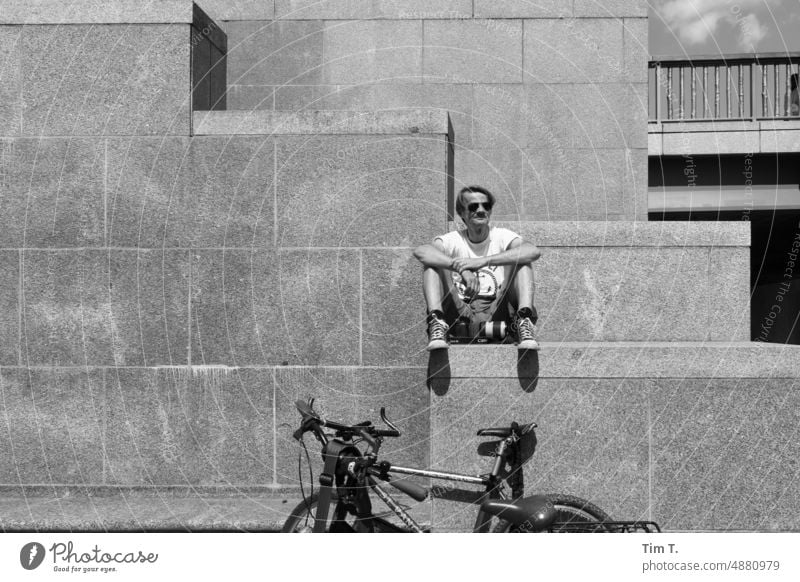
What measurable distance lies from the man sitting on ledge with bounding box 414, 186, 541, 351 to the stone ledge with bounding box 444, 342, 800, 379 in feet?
1.58

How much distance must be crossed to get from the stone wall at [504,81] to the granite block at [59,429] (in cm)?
509

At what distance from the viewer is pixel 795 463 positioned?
9.70 meters

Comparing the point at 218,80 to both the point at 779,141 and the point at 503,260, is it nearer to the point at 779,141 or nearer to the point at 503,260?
the point at 503,260

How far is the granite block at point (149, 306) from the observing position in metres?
11.8

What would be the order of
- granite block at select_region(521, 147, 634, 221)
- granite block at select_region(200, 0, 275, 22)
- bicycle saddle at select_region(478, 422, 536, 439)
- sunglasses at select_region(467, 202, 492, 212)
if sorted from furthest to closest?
granite block at select_region(200, 0, 275, 22), granite block at select_region(521, 147, 634, 221), sunglasses at select_region(467, 202, 492, 212), bicycle saddle at select_region(478, 422, 536, 439)

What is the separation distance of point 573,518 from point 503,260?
3111 mm

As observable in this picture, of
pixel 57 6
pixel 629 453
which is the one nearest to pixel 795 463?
pixel 629 453

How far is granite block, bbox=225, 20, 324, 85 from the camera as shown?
1475 centimetres

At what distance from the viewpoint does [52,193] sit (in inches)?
471

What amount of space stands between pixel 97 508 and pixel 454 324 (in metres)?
4.42

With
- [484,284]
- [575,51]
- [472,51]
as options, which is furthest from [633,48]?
[484,284]

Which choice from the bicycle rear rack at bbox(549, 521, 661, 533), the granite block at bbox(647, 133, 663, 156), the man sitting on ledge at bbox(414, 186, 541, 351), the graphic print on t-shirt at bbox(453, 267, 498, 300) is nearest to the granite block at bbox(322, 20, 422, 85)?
the man sitting on ledge at bbox(414, 186, 541, 351)

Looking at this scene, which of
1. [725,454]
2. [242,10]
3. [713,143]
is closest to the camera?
[725,454]

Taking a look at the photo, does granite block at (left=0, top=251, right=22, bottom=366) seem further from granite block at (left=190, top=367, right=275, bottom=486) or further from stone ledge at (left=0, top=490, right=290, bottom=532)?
granite block at (left=190, top=367, right=275, bottom=486)
